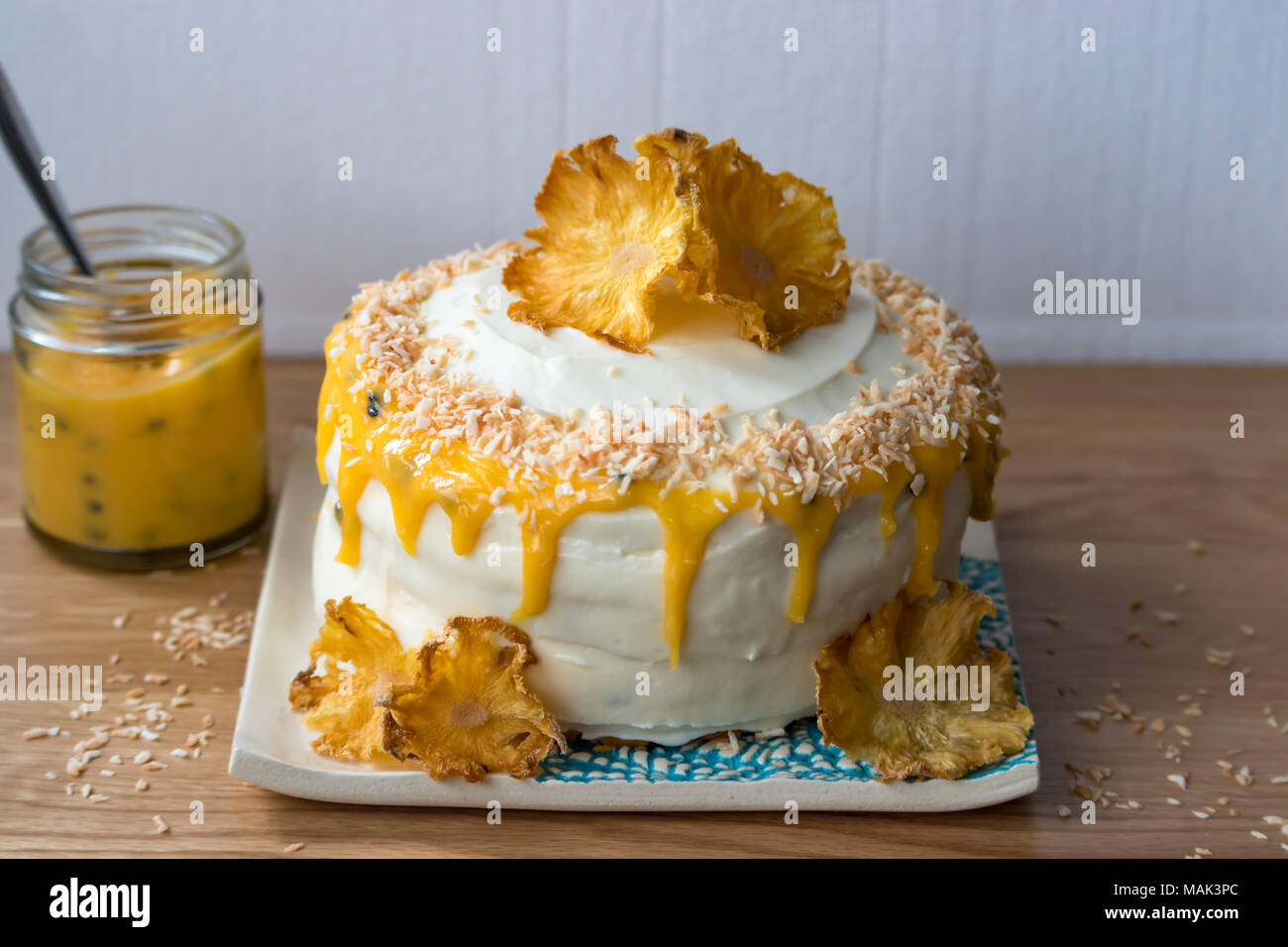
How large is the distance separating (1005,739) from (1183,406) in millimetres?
1231

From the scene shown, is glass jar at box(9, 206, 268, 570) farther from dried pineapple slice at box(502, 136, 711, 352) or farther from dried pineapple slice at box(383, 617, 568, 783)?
dried pineapple slice at box(383, 617, 568, 783)

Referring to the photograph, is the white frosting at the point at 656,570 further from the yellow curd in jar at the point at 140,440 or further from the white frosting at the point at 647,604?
the yellow curd in jar at the point at 140,440

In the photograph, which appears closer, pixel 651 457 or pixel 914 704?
pixel 651 457

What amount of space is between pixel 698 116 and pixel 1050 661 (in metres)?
1.16

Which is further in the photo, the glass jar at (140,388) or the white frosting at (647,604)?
the glass jar at (140,388)

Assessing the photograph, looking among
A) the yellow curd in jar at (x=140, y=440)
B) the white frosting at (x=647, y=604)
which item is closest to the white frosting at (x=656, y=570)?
the white frosting at (x=647, y=604)

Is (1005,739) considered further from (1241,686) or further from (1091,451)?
(1091,451)

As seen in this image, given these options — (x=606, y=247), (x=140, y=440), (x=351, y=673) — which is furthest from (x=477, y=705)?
(x=140, y=440)

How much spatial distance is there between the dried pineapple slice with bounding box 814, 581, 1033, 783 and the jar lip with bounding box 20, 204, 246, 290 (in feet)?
3.32

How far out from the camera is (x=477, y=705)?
1.51 meters

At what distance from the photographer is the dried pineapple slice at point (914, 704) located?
1.52 metres

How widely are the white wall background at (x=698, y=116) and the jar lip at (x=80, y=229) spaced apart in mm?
489

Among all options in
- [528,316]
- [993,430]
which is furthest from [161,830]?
[993,430]

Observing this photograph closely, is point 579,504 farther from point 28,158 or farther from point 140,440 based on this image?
point 28,158
